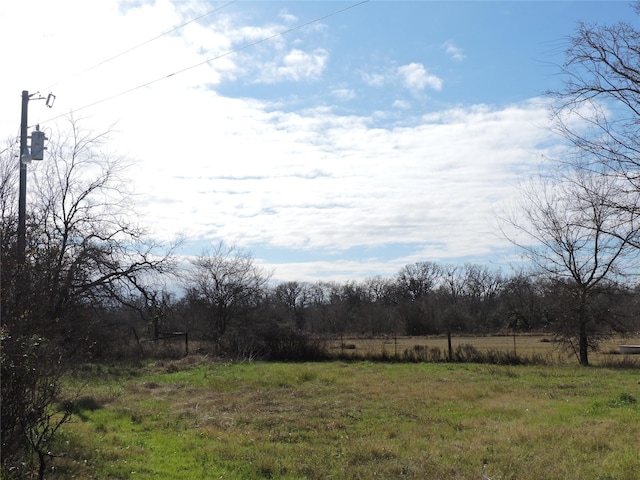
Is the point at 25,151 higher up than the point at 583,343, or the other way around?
the point at 25,151

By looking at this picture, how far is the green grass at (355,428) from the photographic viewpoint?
7367 mm

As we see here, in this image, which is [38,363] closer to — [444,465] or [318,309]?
[444,465]

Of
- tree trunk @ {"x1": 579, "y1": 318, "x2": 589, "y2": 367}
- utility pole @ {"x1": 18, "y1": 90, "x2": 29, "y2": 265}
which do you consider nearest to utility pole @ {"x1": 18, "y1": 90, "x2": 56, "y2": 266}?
utility pole @ {"x1": 18, "y1": 90, "x2": 29, "y2": 265}

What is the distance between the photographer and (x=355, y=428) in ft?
34.4

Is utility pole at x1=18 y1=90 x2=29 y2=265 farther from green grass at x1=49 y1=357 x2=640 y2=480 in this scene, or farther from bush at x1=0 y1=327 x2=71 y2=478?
bush at x1=0 y1=327 x2=71 y2=478

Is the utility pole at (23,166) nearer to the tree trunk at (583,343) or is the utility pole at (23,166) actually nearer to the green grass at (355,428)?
the green grass at (355,428)

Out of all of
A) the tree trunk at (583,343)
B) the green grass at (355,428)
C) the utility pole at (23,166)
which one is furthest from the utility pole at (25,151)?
the tree trunk at (583,343)

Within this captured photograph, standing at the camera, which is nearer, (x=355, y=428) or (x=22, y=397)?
(x=22, y=397)

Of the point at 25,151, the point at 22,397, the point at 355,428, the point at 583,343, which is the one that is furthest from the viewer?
the point at 583,343

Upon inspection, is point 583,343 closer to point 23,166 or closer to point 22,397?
point 23,166

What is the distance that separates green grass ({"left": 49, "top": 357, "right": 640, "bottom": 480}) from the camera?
7367mm

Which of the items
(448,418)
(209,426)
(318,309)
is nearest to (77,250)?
(209,426)

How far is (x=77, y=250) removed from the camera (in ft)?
64.6

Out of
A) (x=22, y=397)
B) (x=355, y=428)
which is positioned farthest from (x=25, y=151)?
(x=355, y=428)
